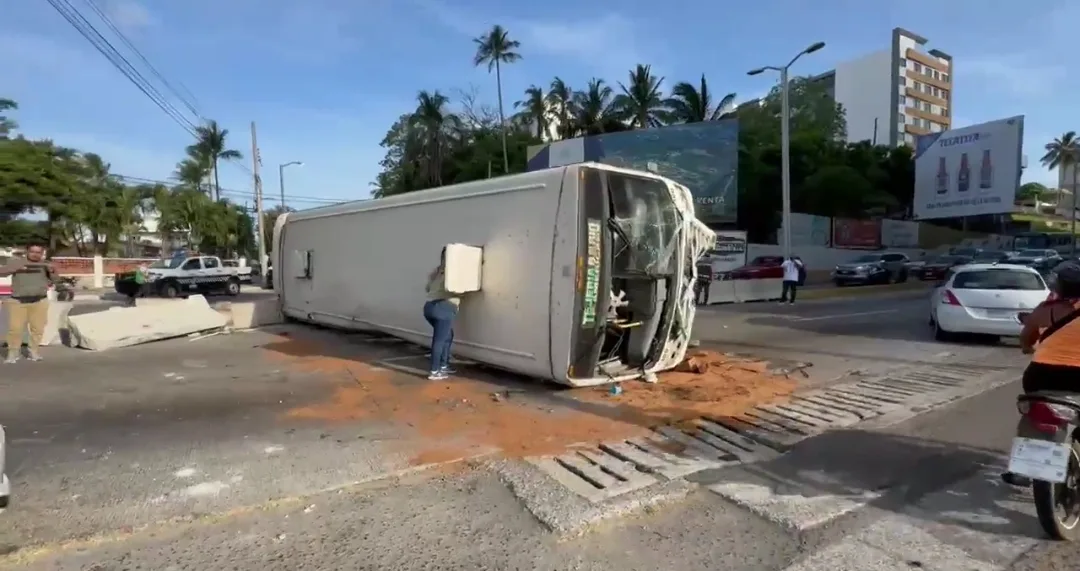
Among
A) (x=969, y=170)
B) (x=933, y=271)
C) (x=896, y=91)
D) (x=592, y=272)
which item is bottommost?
(x=933, y=271)

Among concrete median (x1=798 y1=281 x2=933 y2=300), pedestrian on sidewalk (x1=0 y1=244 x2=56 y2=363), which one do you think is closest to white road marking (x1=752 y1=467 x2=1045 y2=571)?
pedestrian on sidewalk (x1=0 y1=244 x2=56 y2=363)

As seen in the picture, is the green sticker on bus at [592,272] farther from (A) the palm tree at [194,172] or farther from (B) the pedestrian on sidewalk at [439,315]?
(A) the palm tree at [194,172]

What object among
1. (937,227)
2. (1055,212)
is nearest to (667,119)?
(937,227)

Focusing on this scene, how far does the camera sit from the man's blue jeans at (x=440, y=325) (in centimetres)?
821

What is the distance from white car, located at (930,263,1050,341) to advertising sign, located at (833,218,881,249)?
94.4ft

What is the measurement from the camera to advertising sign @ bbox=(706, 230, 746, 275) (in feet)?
107

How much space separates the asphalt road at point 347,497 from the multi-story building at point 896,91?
90.7 meters

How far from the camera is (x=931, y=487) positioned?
15.7 feet

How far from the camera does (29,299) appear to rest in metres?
9.74

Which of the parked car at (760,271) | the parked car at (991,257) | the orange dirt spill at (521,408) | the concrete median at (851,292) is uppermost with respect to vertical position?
the parked car at (991,257)

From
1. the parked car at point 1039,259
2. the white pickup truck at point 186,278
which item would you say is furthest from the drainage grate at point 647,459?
the parked car at point 1039,259

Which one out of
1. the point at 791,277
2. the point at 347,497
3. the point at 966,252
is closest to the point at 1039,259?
the point at 966,252

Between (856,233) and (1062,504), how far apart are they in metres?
40.5

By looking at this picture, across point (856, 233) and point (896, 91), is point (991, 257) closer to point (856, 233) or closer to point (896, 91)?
point (856, 233)
